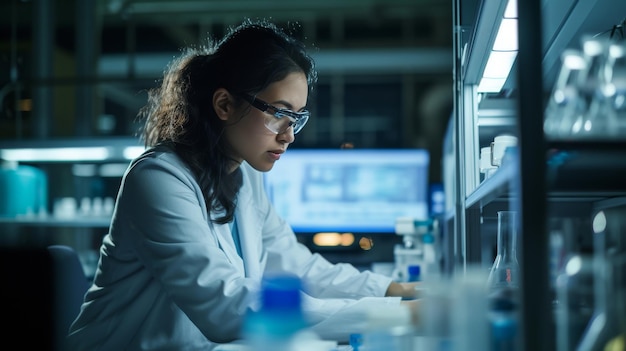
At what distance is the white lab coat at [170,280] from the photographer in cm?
112

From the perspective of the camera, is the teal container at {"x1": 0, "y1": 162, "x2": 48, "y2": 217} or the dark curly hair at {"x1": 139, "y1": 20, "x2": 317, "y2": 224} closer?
the dark curly hair at {"x1": 139, "y1": 20, "x2": 317, "y2": 224}

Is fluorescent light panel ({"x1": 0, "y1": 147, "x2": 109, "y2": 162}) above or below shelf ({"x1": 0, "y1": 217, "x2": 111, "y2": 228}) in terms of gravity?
above

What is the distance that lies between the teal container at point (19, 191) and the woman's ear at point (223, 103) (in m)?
2.38

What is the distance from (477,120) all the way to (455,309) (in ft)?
3.07

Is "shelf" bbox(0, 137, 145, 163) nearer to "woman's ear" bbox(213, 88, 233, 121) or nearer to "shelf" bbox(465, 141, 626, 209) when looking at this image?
"woman's ear" bbox(213, 88, 233, 121)

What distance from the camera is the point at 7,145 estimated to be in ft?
10.7

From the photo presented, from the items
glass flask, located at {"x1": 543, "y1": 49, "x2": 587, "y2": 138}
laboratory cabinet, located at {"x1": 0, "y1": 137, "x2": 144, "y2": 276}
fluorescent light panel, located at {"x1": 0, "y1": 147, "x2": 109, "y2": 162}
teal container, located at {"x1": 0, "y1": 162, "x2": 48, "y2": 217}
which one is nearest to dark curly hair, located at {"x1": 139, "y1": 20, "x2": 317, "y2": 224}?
glass flask, located at {"x1": 543, "y1": 49, "x2": 587, "y2": 138}

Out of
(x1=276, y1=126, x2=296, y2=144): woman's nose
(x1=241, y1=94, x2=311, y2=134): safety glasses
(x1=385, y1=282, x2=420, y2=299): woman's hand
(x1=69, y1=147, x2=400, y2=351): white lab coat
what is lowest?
(x1=385, y1=282, x2=420, y2=299): woman's hand

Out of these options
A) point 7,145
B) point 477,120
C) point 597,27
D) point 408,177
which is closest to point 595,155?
point 597,27

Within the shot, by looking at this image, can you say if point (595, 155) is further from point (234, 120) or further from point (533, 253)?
point (234, 120)

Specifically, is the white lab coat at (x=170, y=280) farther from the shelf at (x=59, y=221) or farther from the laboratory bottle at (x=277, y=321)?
the shelf at (x=59, y=221)

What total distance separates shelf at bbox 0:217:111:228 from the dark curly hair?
75.6 inches

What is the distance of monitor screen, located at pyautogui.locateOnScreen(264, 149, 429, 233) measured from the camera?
3133 millimetres

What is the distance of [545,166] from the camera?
2.11ft
